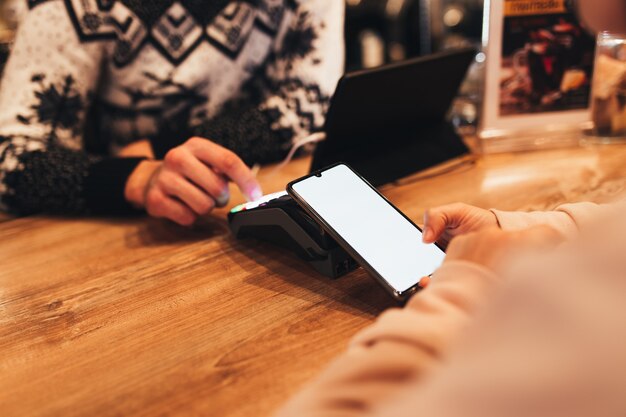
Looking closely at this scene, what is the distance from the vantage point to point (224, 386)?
473mm

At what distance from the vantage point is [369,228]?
61 centimetres

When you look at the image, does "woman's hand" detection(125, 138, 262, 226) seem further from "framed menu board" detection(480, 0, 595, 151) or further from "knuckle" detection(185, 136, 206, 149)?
"framed menu board" detection(480, 0, 595, 151)

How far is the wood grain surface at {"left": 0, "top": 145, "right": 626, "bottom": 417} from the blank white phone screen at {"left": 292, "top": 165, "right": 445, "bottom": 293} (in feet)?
0.13

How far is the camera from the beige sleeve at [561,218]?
0.60 metres

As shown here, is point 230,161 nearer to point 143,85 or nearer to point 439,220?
point 439,220

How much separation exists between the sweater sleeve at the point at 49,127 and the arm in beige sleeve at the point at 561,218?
1.89ft

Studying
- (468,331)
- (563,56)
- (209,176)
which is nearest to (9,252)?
(209,176)

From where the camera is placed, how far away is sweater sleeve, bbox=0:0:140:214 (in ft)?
2.86

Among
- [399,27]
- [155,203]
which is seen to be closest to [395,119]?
[155,203]

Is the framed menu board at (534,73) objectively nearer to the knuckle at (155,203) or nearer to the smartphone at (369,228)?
the smartphone at (369,228)

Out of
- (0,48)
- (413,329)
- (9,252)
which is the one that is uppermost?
(0,48)

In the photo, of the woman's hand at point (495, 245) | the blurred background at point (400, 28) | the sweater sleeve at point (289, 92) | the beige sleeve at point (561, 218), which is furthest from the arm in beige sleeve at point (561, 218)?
the blurred background at point (400, 28)

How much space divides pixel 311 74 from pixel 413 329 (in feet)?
2.67

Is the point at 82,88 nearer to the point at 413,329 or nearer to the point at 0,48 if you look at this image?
the point at 0,48
